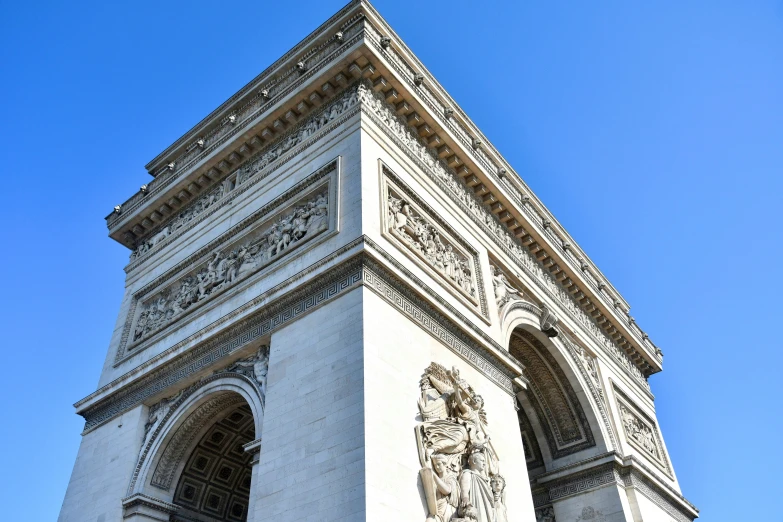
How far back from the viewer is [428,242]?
1111cm

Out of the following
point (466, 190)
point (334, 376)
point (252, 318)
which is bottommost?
point (334, 376)

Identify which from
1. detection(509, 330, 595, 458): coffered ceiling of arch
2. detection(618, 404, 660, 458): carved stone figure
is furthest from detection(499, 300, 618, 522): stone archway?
detection(618, 404, 660, 458): carved stone figure

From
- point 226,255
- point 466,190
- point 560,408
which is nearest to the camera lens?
point 226,255

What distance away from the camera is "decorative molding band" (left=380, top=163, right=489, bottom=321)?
1038 centimetres

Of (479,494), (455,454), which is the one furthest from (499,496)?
(455,454)

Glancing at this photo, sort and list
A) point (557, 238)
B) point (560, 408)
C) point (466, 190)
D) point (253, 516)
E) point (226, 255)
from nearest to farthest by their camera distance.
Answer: point (253, 516)
point (226, 255)
point (466, 190)
point (560, 408)
point (557, 238)

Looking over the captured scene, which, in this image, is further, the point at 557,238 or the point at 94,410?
the point at 557,238

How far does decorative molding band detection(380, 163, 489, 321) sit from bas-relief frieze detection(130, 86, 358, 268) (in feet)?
5.41

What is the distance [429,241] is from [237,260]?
10.7ft

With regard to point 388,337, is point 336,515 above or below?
below

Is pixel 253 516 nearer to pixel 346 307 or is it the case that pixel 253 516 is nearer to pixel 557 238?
pixel 346 307

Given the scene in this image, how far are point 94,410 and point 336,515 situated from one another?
6564 millimetres

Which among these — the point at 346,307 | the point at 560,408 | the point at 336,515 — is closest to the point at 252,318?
the point at 346,307

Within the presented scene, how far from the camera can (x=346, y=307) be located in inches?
350
